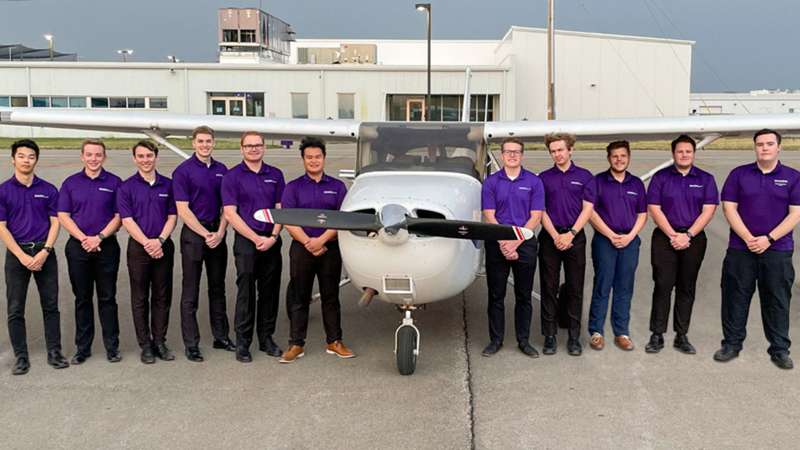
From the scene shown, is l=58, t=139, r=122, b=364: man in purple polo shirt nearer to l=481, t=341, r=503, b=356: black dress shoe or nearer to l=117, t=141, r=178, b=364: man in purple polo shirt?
l=117, t=141, r=178, b=364: man in purple polo shirt

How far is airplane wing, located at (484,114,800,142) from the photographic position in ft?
23.0

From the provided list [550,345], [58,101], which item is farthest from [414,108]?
[550,345]

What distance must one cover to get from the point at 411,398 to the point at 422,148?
8.13 ft

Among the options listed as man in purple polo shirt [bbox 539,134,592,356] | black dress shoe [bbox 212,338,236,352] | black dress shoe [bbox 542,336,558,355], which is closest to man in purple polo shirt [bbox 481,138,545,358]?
black dress shoe [bbox 542,336,558,355]

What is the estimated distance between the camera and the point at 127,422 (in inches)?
166

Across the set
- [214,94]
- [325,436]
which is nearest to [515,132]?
[325,436]

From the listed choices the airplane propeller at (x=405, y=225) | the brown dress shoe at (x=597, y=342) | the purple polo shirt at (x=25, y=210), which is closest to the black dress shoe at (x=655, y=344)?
the brown dress shoe at (x=597, y=342)

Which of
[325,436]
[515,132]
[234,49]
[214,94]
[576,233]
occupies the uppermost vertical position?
[234,49]

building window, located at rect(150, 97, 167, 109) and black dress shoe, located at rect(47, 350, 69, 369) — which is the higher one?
building window, located at rect(150, 97, 167, 109)

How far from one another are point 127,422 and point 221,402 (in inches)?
23.7

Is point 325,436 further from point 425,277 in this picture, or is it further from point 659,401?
point 659,401

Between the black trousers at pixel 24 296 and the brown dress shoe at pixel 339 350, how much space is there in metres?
2.11

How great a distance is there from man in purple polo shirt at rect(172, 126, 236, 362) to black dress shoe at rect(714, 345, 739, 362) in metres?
4.07

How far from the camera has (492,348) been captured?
5551 millimetres
